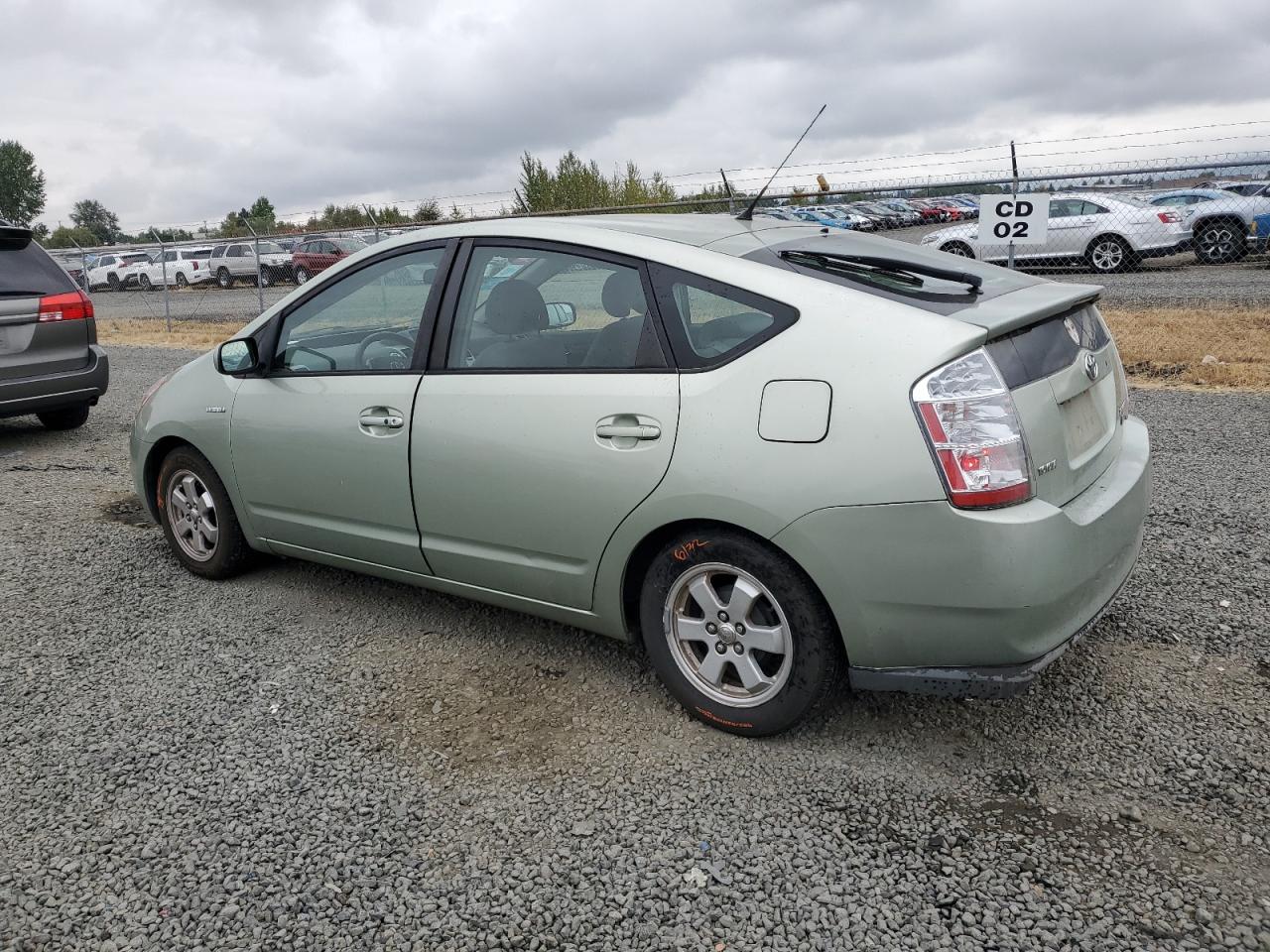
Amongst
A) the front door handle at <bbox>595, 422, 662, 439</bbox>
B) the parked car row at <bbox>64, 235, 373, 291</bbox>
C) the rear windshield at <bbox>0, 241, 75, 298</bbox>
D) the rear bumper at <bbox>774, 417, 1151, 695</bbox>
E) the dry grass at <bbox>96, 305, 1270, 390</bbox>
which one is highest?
the parked car row at <bbox>64, 235, 373, 291</bbox>

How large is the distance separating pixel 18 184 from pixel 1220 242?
371 ft

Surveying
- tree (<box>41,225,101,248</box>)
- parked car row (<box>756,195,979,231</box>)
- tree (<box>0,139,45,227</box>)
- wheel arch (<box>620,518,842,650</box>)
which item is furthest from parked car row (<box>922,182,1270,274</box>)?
tree (<box>0,139,45,227</box>)

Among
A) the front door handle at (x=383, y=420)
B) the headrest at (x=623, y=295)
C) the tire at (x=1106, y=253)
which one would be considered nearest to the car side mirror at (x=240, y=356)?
the front door handle at (x=383, y=420)

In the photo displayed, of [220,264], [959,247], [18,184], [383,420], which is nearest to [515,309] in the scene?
[383,420]

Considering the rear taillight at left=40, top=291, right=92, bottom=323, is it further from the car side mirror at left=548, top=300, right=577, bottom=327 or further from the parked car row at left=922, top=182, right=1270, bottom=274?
the parked car row at left=922, top=182, right=1270, bottom=274

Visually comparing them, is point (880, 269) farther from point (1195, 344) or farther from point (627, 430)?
point (1195, 344)

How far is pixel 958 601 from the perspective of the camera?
260 centimetres

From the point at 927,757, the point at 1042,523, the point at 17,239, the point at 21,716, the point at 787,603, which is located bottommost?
the point at 927,757

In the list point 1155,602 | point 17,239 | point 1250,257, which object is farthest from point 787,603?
point 1250,257

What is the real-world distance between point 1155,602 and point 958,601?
1.86 metres

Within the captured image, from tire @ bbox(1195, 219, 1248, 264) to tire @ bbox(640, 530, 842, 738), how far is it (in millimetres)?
17417

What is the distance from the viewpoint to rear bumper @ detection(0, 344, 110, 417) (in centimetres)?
732

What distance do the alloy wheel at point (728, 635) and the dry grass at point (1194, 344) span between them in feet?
18.5

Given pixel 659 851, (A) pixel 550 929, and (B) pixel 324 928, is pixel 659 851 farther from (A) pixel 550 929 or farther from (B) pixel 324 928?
(B) pixel 324 928
